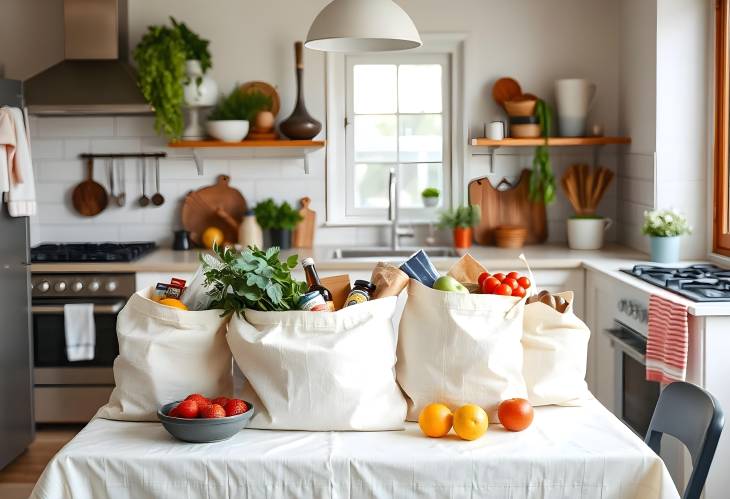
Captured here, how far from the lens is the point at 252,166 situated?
519 cm

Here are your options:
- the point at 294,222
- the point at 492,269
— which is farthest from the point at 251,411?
the point at 294,222

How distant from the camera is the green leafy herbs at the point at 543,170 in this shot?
16.3ft

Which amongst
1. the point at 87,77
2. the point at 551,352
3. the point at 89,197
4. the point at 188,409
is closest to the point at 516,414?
Result: the point at 551,352

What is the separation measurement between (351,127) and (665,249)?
1.81 metres

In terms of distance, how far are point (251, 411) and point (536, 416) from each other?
678 millimetres

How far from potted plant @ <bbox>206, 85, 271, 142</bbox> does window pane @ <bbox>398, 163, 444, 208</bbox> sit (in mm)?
829

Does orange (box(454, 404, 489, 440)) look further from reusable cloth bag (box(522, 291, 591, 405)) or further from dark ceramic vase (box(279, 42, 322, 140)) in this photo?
dark ceramic vase (box(279, 42, 322, 140))

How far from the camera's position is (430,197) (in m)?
5.21

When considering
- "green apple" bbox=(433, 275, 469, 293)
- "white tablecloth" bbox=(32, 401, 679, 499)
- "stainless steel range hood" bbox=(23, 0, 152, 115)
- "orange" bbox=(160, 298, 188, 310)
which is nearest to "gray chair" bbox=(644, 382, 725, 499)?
"white tablecloth" bbox=(32, 401, 679, 499)

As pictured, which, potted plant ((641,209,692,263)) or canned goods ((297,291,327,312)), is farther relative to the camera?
potted plant ((641,209,692,263))

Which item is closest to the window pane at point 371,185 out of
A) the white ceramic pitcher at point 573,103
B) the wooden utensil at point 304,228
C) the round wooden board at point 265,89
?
the wooden utensil at point 304,228

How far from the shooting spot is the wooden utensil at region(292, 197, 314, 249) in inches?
205

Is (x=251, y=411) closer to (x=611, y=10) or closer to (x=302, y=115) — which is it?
(x=302, y=115)

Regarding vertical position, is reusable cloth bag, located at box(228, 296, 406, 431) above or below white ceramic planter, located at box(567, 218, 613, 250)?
below
